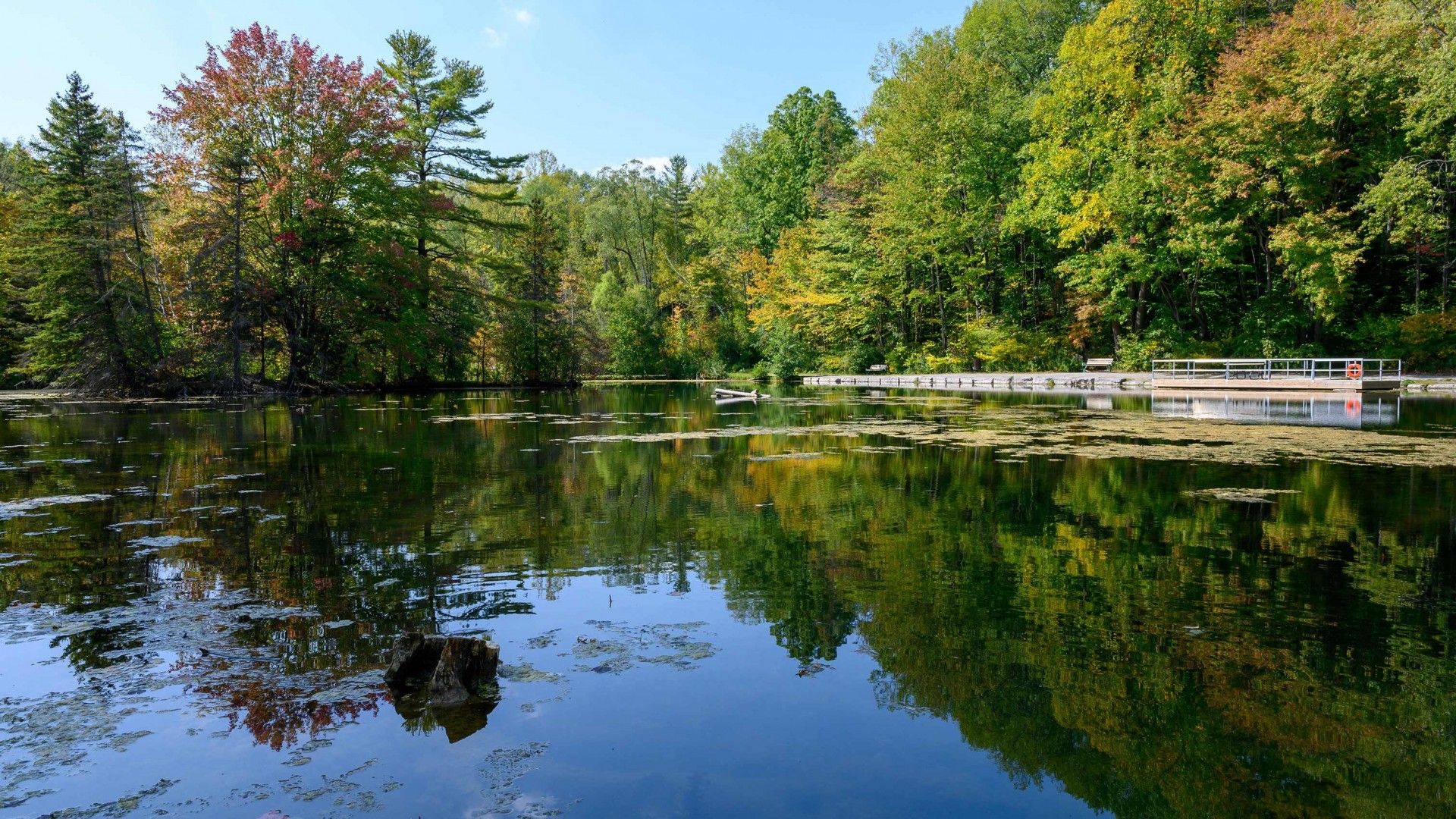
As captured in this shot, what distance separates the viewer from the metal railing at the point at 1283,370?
100ft

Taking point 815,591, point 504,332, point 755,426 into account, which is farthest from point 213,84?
point 815,591

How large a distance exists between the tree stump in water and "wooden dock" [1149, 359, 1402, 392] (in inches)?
1287

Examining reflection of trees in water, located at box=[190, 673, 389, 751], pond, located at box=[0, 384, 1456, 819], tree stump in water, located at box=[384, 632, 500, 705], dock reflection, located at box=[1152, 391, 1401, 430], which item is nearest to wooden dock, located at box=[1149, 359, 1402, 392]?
dock reflection, located at box=[1152, 391, 1401, 430]

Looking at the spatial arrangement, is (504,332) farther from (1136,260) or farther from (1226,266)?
(1226,266)

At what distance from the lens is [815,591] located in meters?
6.76

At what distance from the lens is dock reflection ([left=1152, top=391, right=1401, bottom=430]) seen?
19.8 metres

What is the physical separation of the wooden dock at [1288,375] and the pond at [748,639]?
20561mm

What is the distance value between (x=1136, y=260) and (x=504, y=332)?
32107 millimetres

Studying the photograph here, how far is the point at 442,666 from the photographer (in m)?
4.75

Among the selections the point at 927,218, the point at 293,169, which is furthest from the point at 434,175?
the point at 927,218

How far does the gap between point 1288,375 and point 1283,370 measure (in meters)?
0.84

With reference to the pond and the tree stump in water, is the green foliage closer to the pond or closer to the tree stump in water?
the pond

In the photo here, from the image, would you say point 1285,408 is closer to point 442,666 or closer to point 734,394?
point 734,394

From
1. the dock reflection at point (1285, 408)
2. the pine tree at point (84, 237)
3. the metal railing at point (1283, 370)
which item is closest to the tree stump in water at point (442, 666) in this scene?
the dock reflection at point (1285, 408)
